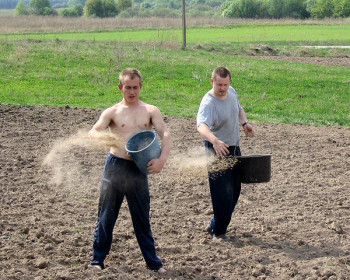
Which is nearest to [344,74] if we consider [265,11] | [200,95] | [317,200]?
[200,95]

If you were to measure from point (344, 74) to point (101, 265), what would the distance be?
672 inches

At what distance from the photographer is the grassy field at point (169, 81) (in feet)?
49.4

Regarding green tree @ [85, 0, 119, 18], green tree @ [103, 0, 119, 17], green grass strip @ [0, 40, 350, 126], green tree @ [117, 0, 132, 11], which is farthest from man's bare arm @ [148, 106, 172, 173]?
green tree @ [117, 0, 132, 11]

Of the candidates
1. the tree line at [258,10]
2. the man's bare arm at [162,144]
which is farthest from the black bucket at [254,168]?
the tree line at [258,10]

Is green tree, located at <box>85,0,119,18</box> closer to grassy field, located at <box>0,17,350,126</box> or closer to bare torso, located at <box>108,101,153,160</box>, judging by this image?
grassy field, located at <box>0,17,350,126</box>

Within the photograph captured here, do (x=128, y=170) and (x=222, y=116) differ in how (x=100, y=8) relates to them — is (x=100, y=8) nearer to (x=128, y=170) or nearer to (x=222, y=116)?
(x=222, y=116)

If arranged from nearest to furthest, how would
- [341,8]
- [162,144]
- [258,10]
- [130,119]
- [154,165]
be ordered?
[154,165] → [162,144] → [130,119] → [341,8] → [258,10]

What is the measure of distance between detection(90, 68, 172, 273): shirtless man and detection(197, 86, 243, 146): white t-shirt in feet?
2.73

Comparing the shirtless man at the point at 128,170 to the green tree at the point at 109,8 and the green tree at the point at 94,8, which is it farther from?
the green tree at the point at 109,8

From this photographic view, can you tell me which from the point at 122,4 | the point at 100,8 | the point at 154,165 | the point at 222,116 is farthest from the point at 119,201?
the point at 122,4

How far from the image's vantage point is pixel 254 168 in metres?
6.45

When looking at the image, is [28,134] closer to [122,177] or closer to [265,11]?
[122,177]

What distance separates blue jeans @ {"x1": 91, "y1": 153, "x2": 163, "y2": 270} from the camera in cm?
544

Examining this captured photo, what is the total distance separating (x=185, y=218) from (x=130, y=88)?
2.31 metres
